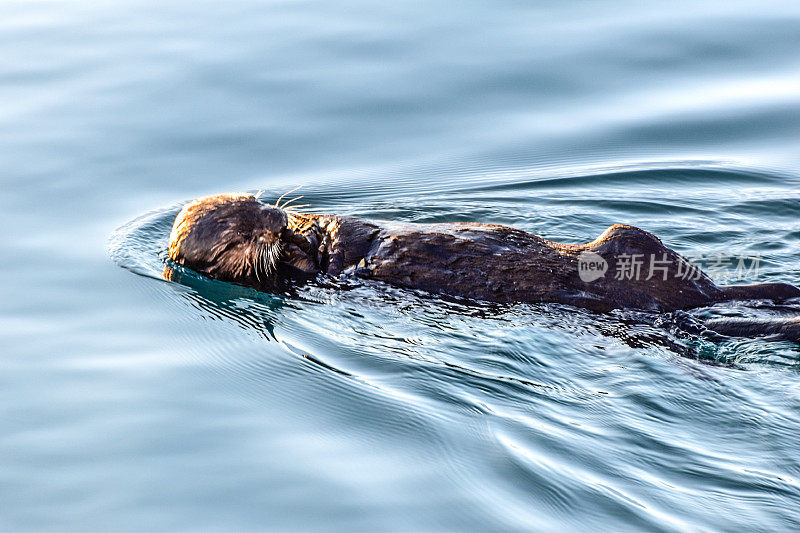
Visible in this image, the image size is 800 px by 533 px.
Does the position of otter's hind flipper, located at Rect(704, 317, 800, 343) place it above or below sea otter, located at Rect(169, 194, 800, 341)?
below

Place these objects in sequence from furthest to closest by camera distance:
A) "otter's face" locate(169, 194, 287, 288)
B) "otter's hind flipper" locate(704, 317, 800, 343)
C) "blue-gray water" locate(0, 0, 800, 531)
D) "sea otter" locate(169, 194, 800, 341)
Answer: "otter's face" locate(169, 194, 287, 288)
"sea otter" locate(169, 194, 800, 341)
"otter's hind flipper" locate(704, 317, 800, 343)
"blue-gray water" locate(0, 0, 800, 531)

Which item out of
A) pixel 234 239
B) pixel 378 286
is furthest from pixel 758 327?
pixel 234 239

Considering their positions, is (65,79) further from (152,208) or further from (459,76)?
(459,76)

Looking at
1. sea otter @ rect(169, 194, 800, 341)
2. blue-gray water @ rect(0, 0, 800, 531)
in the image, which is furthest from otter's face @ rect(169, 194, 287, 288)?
blue-gray water @ rect(0, 0, 800, 531)

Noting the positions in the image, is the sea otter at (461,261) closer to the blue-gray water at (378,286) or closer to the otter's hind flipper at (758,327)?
the otter's hind flipper at (758,327)

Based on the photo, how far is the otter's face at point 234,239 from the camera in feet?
19.5

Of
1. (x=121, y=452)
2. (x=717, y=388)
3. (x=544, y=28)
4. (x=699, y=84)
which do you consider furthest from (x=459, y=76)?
(x=121, y=452)

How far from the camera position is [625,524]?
3.80m

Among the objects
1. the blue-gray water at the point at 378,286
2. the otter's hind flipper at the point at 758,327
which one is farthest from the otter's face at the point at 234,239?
the otter's hind flipper at the point at 758,327

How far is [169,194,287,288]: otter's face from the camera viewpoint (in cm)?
594

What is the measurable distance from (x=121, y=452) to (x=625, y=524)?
225 centimetres

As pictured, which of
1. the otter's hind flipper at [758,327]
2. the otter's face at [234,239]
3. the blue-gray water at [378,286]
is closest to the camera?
the blue-gray water at [378,286]

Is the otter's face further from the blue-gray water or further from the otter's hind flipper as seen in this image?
the otter's hind flipper

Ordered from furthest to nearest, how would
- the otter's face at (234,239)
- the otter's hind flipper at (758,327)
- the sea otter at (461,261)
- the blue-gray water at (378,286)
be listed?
the otter's face at (234,239)
the sea otter at (461,261)
the otter's hind flipper at (758,327)
the blue-gray water at (378,286)
